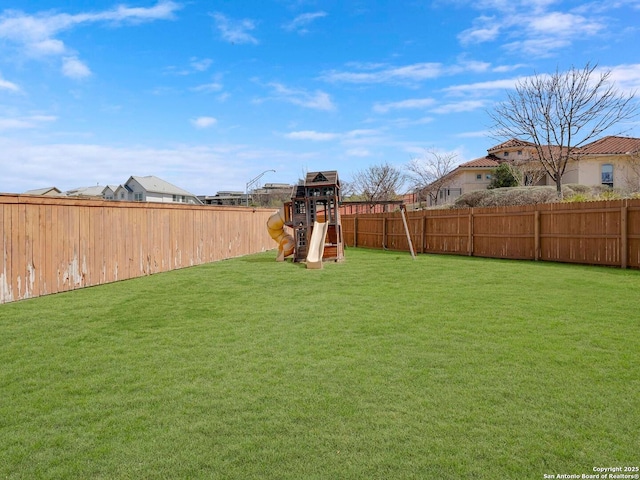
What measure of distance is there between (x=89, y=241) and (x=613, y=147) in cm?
3282

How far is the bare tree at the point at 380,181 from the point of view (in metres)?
46.4

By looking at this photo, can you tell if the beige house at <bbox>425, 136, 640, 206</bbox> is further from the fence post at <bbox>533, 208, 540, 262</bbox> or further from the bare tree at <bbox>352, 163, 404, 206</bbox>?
the fence post at <bbox>533, 208, 540, 262</bbox>

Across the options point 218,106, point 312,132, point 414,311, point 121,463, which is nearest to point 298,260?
point 414,311

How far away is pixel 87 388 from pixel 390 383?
2.42m

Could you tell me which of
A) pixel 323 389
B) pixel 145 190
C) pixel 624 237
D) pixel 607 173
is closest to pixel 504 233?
pixel 624 237

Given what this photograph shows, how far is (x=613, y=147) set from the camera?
29594 millimetres

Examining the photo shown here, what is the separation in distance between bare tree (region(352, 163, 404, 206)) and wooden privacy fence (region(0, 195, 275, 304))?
34.0 m

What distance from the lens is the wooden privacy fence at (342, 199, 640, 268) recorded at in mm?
10884

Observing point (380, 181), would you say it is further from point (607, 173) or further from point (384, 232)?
point (384, 232)

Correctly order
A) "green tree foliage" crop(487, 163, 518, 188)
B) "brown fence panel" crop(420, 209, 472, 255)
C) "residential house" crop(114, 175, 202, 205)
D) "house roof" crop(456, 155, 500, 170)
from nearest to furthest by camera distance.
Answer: "brown fence panel" crop(420, 209, 472, 255) < "green tree foliage" crop(487, 163, 518, 188) < "house roof" crop(456, 155, 500, 170) < "residential house" crop(114, 175, 202, 205)

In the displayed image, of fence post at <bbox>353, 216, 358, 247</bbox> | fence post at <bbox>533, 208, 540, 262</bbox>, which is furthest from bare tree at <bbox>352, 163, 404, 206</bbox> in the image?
fence post at <bbox>533, 208, 540, 262</bbox>

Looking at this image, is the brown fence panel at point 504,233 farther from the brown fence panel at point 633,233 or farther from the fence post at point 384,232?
the fence post at point 384,232

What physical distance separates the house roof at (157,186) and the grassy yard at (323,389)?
4215 centimetres

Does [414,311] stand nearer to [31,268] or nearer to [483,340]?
[483,340]
